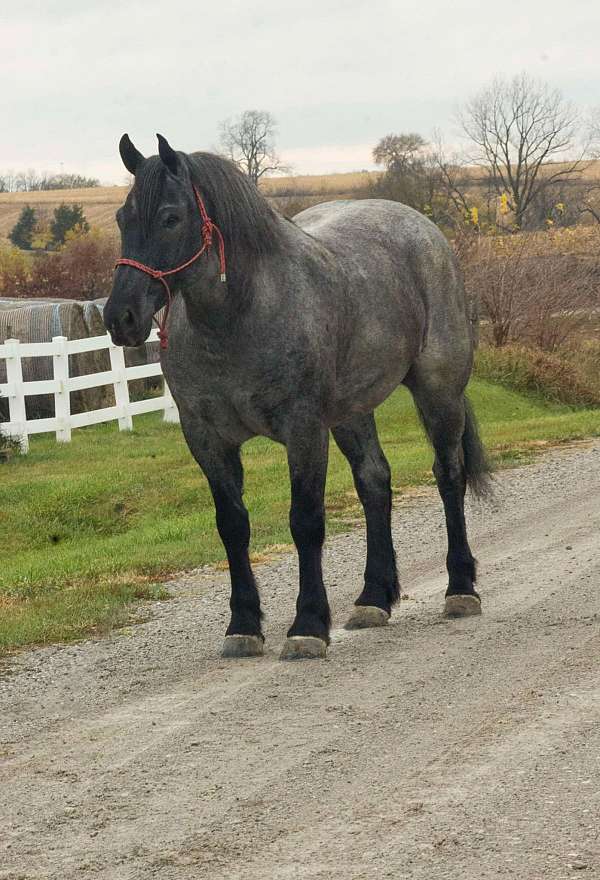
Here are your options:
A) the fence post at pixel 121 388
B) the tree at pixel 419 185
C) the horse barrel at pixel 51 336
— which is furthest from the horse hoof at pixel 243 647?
the tree at pixel 419 185

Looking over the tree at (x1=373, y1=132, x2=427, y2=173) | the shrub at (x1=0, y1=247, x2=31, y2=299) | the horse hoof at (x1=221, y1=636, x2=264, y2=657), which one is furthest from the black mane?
the tree at (x1=373, y1=132, x2=427, y2=173)

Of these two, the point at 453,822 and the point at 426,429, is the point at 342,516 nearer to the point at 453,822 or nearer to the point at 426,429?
the point at 426,429

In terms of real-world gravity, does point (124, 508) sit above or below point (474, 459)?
below

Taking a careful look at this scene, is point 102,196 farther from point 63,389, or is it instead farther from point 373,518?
point 373,518

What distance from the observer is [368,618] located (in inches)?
266

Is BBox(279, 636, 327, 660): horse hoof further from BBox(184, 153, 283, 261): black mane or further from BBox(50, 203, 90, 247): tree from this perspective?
BBox(50, 203, 90, 247): tree

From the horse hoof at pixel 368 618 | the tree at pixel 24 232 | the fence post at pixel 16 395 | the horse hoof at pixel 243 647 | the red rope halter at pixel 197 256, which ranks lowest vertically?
the horse hoof at pixel 368 618

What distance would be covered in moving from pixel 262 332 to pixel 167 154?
88 cm

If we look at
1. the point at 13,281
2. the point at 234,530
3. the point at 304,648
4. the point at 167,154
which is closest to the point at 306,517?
the point at 234,530

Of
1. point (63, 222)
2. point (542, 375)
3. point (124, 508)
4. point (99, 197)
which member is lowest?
point (124, 508)

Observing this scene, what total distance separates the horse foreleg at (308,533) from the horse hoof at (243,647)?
195 millimetres

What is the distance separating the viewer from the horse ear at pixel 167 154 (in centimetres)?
553

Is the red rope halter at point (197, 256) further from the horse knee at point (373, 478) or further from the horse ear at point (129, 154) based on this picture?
the horse knee at point (373, 478)

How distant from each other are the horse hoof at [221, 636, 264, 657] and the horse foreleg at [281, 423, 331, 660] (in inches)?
7.7
